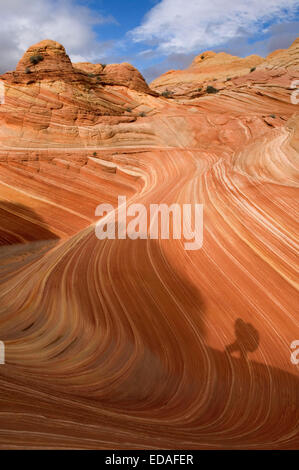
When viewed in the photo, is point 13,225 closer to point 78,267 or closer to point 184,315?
point 78,267

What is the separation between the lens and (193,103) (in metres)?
13.8

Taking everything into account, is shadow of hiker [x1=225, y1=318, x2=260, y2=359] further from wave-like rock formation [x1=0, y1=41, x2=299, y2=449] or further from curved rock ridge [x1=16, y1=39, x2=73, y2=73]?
curved rock ridge [x1=16, y1=39, x2=73, y2=73]

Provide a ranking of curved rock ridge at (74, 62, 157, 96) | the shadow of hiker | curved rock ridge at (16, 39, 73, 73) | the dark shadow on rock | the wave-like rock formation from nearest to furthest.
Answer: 1. the wave-like rock formation
2. the shadow of hiker
3. the dark shadow on rock
4. curved rock ridge at (16, 39, 73, 73)
5. curved rock ridge at (74, 62, 157, 96)

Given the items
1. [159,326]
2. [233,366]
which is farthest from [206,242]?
Result: [233,366]

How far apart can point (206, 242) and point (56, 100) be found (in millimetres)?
9960

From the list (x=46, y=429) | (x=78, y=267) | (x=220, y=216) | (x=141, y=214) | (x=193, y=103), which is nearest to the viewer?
(x=46, y=429)

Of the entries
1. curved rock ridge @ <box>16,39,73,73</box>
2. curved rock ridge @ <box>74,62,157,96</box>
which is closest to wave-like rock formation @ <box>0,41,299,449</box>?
curved rock ridge @ <box>16,39,73,73</box>

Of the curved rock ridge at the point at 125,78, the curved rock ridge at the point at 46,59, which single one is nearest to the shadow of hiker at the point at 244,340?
the curved rock ridge at the point at 46,59

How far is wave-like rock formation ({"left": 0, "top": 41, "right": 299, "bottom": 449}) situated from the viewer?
2.71m

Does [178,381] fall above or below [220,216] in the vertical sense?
below

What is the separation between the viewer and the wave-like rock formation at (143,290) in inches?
107

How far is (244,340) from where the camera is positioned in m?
4.14

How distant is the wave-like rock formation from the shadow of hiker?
18mm

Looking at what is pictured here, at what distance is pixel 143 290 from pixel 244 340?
1911 mm
